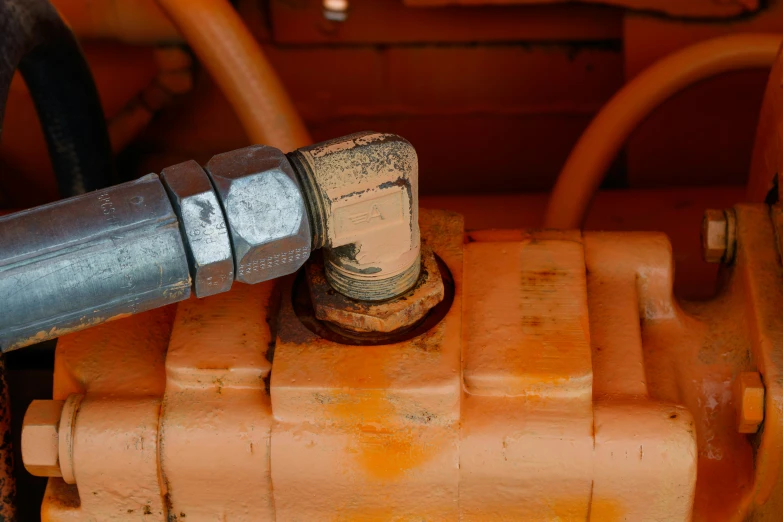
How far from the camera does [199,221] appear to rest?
2.75ft

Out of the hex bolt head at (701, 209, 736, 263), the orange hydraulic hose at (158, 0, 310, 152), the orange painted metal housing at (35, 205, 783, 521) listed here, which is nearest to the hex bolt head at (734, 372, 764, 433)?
the orange painted metal housing at (35, 205, 783, 521)

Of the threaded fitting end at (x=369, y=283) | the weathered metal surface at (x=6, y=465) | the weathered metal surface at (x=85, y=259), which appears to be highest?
the weathered metal surface at (x=85, y=259)

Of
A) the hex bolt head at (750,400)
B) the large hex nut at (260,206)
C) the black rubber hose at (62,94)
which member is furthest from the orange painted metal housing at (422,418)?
the black rubber hose at (62,94)

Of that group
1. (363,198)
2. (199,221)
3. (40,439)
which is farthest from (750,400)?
(40,439)

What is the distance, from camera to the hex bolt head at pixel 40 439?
0.97m

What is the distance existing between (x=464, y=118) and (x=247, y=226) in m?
1.19

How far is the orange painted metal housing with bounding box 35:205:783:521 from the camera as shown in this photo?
3.07ft

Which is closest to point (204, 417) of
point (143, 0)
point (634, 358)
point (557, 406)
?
point (557, 406)

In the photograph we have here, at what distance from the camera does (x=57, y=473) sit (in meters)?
1.00

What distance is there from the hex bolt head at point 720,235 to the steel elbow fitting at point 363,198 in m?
0.41

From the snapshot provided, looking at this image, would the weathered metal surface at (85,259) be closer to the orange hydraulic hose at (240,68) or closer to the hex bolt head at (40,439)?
the hex bolt head at (40,439)

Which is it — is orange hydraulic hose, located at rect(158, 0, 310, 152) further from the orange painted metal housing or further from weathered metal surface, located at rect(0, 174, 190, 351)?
weathered metal surface, located at rect(0, 174, 190, 351)

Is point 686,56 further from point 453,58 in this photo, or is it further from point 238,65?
point 238,65

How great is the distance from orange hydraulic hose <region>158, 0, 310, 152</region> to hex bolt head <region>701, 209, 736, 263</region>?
602 mm
